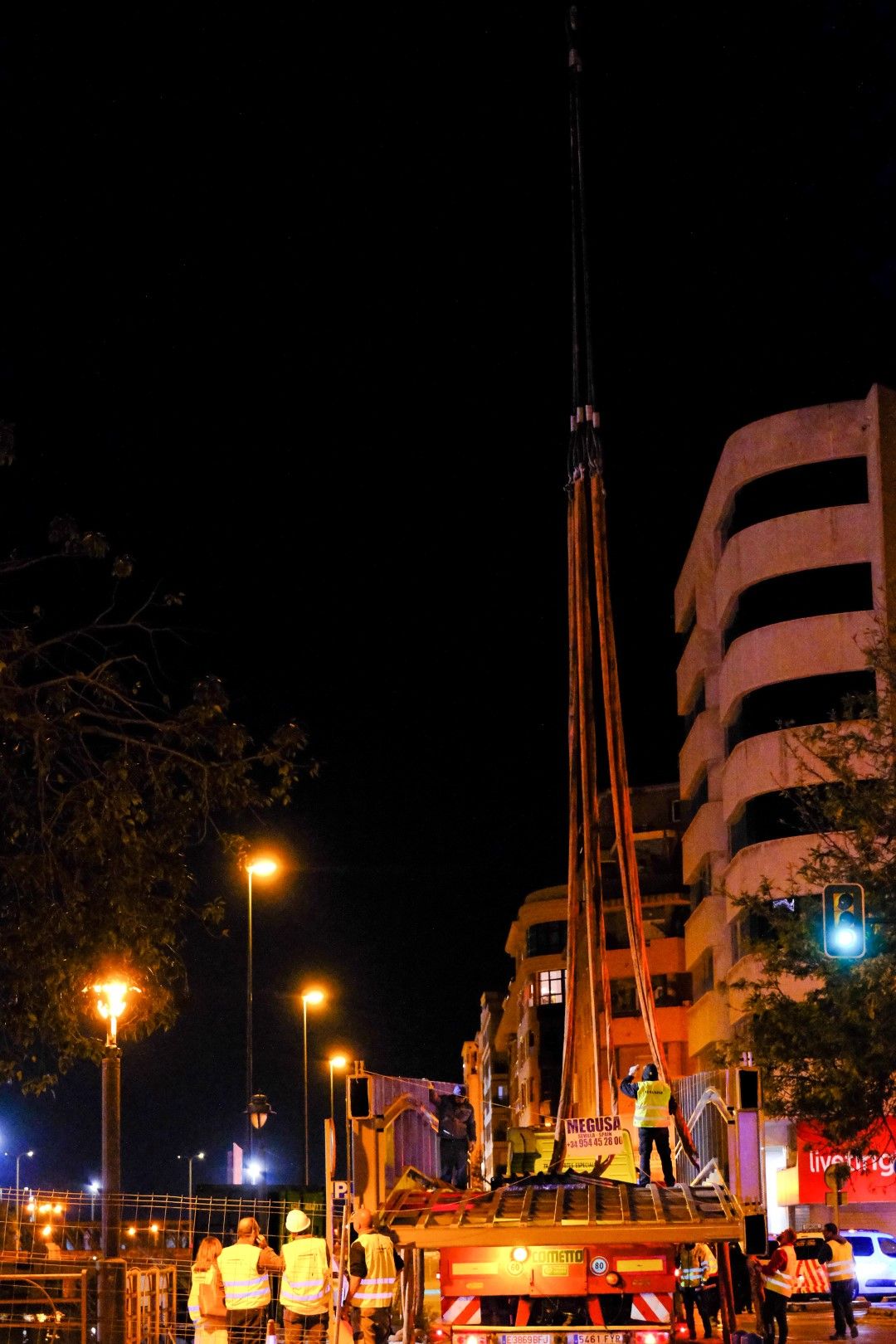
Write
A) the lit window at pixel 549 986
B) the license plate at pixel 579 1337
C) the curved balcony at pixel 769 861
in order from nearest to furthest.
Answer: the license plate at pixel 579 1337
the curved balcony at pixel 769 861
the lit window at pixel 549 986

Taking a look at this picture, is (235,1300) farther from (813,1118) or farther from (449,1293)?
(813,1118)

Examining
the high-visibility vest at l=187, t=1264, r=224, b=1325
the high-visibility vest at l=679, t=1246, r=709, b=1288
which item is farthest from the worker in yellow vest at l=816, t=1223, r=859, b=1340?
the high-visibility vest at l=187, t=1264, r=224, b=1325

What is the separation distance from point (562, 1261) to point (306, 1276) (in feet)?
11.5

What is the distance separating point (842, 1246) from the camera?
2300cm

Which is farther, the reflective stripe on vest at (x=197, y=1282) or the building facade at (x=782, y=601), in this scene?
the building facade at (x=782, y=601)

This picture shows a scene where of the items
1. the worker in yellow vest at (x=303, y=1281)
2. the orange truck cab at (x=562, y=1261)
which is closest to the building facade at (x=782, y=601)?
the worker in yellow vest at (x=303, y=1281)

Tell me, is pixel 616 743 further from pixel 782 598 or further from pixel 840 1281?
pixel 782 598

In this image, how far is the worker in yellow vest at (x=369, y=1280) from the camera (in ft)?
48.4

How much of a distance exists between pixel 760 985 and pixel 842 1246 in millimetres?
9399

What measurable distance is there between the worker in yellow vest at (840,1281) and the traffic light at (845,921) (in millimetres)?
4895

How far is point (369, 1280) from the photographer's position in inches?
583

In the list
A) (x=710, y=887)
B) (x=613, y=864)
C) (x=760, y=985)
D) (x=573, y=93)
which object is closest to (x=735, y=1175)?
(x=760, y=985)

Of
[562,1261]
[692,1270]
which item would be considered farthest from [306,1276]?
[692,1270]

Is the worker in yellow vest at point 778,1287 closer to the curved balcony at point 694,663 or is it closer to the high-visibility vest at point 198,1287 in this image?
the high-visibility vest at point 198,1287
